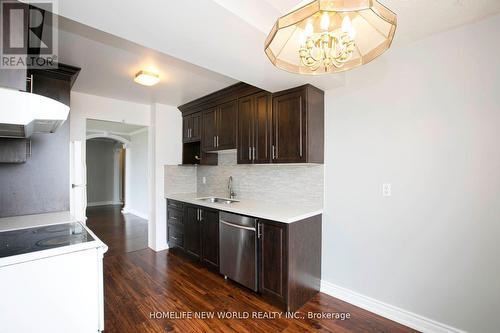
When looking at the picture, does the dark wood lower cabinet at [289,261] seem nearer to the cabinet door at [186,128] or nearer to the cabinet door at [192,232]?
the cabinet door at [192,232]

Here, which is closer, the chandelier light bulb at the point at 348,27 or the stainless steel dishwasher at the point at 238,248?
the chandelier light bulb at the point at 348,27

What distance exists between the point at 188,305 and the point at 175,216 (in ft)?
5.40

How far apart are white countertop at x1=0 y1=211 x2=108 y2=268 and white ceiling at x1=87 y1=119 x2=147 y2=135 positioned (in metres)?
4.07

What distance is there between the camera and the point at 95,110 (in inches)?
140

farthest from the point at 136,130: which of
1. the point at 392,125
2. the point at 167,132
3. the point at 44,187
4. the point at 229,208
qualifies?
the point at 392,125

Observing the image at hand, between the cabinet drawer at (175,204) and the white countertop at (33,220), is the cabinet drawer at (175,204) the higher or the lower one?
the lower one

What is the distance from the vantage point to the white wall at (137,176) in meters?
6.44

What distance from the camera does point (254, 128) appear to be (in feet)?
A: 9.43

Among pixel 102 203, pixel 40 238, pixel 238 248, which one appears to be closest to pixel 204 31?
pixel 40 238

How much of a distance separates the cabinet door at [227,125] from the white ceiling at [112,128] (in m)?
3.48

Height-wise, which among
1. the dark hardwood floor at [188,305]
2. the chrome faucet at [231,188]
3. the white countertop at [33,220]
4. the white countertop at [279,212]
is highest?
the chrome faucet at [231,188]

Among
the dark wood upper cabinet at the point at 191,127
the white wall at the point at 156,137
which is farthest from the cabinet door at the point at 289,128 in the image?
the white wall at the point at 156,137

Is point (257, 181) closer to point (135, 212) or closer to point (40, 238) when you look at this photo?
point (40, 238)

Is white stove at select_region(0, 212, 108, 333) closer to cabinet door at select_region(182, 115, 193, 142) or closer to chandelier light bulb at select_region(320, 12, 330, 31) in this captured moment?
chandelier light bulb at select_region(320, 12, 330, 31)
